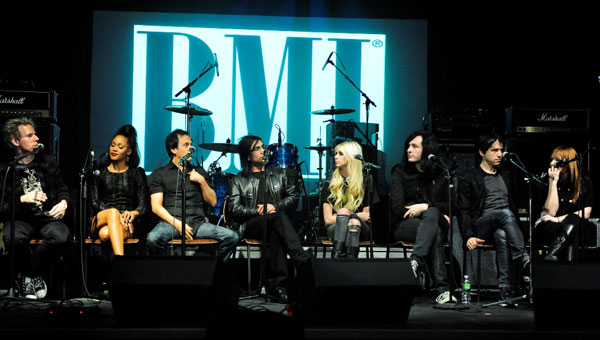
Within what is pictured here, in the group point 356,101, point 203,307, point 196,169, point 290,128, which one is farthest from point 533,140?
point 203,307

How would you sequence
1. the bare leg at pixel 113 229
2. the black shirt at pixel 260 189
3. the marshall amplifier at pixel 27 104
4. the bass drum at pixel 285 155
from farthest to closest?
the bass drum at pixel 285 155 → the marshall amplifier at pixel 27 104 → the black shirt at pixel 260 189 → the bare leg at pixel 113 229

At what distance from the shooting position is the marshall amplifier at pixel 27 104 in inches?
231

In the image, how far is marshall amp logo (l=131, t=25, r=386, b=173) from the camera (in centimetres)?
719

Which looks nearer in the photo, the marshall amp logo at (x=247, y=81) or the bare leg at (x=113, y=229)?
the bare leg at (x=113, y=229)

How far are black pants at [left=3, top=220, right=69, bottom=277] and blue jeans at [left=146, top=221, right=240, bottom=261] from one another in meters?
0.67

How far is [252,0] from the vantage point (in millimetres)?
7516

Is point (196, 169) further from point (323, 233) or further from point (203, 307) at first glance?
point (203, 307)

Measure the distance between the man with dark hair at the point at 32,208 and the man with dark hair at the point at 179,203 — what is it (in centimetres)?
72

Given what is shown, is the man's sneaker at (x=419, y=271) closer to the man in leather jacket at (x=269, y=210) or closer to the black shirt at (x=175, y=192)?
the man in leather jacket at (x=269, y=210)

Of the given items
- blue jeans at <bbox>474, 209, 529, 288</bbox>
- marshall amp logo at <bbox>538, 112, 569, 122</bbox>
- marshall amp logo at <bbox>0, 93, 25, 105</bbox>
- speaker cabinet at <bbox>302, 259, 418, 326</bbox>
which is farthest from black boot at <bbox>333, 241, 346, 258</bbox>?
marshall amp logo at <bbox>0, 93, 25, 105</bbox>

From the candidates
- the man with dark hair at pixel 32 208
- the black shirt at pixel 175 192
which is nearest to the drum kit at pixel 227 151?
the black shirt at pixel 175 192

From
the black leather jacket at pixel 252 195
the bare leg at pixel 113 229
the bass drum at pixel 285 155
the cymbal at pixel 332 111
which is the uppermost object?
the cymbal at pixel 332 111

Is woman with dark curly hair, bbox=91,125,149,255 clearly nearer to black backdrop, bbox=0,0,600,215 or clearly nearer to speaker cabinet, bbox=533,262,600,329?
black backdrop, bbox=0,0,600,215

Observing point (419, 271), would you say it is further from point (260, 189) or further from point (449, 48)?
point (449, 48)
